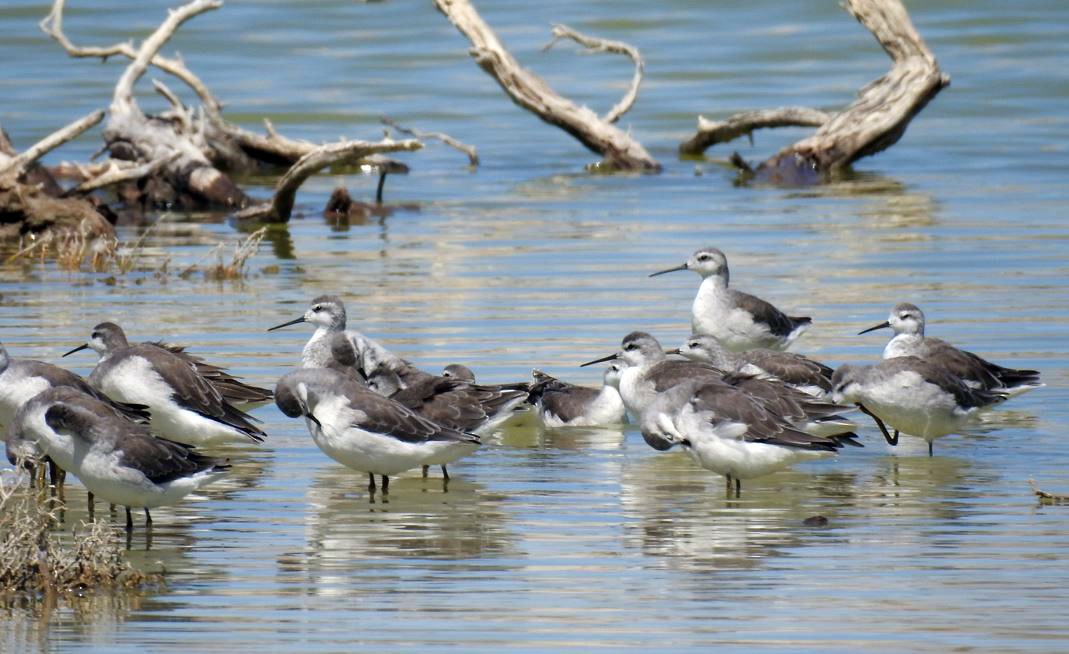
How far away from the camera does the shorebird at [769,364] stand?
13641 mm

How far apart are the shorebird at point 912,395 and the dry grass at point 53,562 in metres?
5.45

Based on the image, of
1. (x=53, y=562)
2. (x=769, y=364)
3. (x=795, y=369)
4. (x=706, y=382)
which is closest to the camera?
(x=53, y=562)

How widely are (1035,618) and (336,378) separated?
15.9ft

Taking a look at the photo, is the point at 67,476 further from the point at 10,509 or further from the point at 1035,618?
the point at 1035,618

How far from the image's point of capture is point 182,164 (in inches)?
1033

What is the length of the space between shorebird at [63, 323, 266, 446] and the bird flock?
0.5 inches

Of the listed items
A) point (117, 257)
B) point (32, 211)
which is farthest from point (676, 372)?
point (32, 211)

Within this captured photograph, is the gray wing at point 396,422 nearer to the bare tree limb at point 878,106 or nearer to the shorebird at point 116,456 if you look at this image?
the shorebird at point 116,456

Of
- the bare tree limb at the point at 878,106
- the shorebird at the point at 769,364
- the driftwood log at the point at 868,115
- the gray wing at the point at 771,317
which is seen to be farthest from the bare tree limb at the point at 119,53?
the shorebird at the point at 769,364

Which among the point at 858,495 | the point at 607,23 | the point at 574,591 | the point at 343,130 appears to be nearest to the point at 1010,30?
the point at 607,23

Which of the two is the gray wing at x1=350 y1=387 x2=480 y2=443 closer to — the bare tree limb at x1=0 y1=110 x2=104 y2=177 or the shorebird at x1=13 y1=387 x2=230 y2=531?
the shorebird at x1=13 y1=387 x2=230 y2=531

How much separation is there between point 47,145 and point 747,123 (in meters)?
12.4

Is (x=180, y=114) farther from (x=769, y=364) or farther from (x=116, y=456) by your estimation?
(x=116, y=456)

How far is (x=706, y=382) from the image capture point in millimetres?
12055
